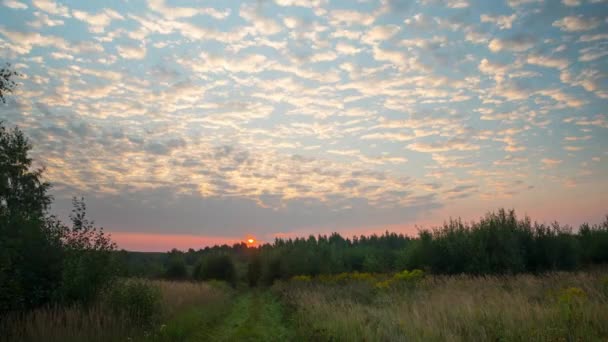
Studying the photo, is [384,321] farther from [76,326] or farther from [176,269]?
[176,269]

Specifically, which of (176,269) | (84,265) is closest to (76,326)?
(84,265)

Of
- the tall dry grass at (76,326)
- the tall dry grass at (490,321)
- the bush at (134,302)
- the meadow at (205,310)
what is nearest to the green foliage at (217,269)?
the meadow at (205,310)

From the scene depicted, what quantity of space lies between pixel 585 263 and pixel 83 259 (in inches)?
1898

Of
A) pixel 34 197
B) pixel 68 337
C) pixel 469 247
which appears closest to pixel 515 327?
pixel 68 337

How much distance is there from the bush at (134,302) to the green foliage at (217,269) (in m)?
62.3

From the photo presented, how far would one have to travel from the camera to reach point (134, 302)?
50.9 ft

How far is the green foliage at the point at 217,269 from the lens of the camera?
76938mm

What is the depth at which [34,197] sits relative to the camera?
34.5m

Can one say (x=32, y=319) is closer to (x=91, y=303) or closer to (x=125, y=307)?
(x=91, y=303)

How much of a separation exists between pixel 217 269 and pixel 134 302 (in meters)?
64.2

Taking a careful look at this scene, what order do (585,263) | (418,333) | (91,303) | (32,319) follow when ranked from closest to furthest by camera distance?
(418,333) → (32,319) → (91,303) → (585,263)

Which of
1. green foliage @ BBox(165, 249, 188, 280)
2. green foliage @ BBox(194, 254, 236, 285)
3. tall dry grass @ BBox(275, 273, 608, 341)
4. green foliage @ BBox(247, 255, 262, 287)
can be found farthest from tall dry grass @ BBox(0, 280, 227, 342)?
green foliage @ BBox(165, 249, 188, 280)

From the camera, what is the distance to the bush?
49.2ft

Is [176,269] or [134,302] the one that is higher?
[134,302]
